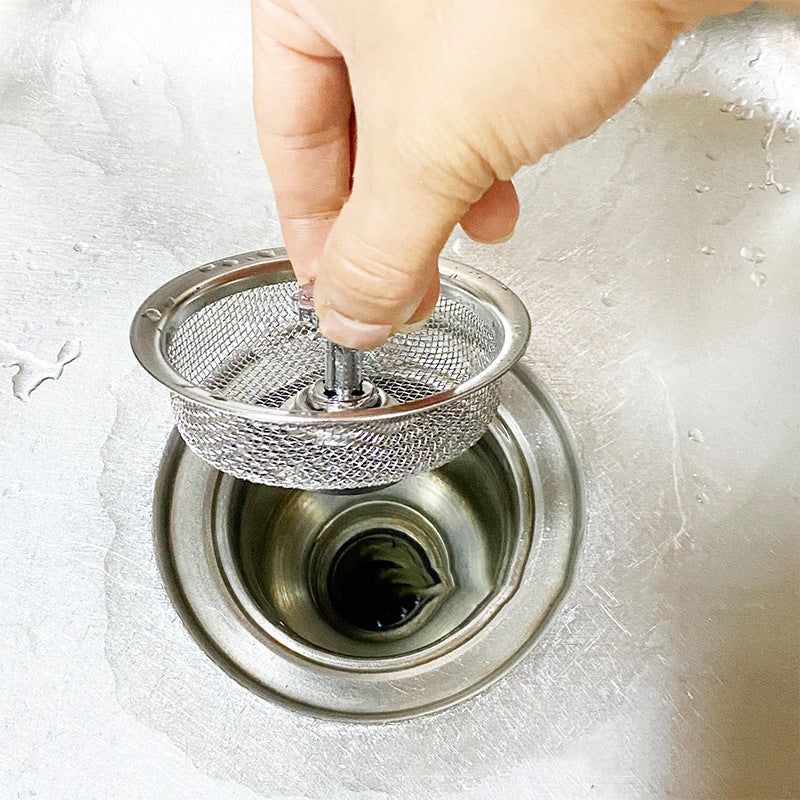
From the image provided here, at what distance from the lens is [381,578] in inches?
21.4

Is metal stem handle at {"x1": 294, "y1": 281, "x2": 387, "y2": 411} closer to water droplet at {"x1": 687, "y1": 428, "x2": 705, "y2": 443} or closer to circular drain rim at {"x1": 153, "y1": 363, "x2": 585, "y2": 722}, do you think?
circular drain rim at {"x1": 153, "y1": 363, "x2": 585, "y2": 722}

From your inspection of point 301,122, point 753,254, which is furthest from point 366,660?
point 753,254

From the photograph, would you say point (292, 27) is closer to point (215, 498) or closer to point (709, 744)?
point (215, 498)

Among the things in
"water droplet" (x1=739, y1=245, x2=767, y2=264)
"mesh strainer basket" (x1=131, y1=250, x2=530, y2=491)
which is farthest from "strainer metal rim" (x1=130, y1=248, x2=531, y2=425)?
"water droplet" (x1=739, y1=245, x2=767, y2=264)

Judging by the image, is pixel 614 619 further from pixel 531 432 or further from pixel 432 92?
pixel 432 92

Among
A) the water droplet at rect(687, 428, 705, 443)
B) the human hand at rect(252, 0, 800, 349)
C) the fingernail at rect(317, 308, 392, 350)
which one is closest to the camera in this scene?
the human hand at rect(252, 0, 800, 349)

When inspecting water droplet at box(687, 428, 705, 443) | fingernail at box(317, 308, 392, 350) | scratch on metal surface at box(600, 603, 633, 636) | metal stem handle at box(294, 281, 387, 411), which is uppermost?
fingernail at box(317, 308, 392, 350)

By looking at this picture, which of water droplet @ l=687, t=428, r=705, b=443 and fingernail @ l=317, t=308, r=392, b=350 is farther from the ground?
fingernail @ l=317, t=308, r=392, b=350

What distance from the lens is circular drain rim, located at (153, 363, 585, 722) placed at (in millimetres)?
363

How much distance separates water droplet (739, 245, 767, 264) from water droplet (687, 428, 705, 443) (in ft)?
0.46

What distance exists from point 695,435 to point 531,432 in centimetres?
9

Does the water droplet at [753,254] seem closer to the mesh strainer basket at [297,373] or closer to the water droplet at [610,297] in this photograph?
the water droplet at [610,297]

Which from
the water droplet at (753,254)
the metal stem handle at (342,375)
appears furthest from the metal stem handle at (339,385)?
the water droplet at (753,254)

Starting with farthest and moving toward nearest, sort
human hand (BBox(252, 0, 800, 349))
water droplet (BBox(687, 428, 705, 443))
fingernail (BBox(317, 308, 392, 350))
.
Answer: water droplet (BBox(687, 428, 705, 443)), fingernail (BBox(317, 308, 392, 350)), human hand (BBox(252, 0, 800, 349))
